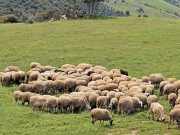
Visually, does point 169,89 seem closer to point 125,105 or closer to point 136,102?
point 136,102

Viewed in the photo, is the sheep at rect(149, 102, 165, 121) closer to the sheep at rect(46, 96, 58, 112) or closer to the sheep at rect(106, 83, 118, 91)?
the sheep at rect(106, 83, 118, 91)

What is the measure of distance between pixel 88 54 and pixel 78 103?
17.0 meters

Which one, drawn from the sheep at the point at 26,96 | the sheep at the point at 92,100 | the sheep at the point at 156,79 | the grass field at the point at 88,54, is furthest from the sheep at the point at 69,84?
the sheep at the point at 156,79

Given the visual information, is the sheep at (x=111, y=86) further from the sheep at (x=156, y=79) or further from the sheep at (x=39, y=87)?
the sheep at (x=39, y=87)

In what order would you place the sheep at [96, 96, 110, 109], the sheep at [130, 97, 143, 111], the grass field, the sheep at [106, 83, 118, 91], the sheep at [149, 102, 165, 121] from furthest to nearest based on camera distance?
the sheep at [106, 83, 118, 91]
the sheep at [96, 96, 110, 109]
the sheep at [130, 97, 143, 111]
the sheep at [149, 102, 165, 121]
the grass field

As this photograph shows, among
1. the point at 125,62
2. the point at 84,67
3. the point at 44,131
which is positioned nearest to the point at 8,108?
the point at 44,131

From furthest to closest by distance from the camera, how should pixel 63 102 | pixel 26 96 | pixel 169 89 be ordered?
pixel 169 89, pixel 26 96, pixel 63 102

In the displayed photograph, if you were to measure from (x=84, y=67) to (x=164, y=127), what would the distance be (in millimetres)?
12708

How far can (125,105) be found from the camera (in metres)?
19.8

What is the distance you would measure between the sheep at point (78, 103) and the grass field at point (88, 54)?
1.48ft

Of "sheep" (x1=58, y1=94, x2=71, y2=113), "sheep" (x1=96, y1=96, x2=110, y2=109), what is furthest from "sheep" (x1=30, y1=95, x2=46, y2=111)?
A: "sheep" (x1=96, y1=96, x2=110, y2=109)

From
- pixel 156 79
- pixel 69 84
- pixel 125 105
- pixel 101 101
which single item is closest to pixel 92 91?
pixel 101 101

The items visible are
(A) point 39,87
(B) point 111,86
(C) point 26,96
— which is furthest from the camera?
(A) point 39,87

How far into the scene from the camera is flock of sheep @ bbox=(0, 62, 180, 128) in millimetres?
19953
